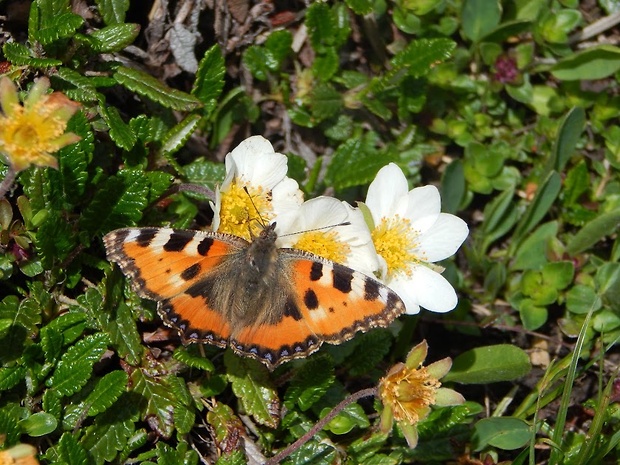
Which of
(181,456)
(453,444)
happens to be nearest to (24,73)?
(181,456)

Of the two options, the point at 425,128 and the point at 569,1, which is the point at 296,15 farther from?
the point at 569,1

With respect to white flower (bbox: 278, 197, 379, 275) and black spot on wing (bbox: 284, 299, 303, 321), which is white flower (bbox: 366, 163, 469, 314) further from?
black spot on wing (bbox: 284, 299, 303, 321)

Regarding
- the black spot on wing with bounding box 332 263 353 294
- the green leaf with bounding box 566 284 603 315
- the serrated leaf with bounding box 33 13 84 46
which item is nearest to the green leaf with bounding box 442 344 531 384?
the green leaf with bounding box 566 284 603 315

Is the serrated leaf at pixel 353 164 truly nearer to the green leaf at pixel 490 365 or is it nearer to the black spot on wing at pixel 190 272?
the green leaf at pixel 490 365

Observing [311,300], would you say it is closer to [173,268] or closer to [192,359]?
[173,268]

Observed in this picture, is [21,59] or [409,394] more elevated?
[21,59]

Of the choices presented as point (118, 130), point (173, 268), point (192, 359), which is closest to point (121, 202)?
point (118, 130)
